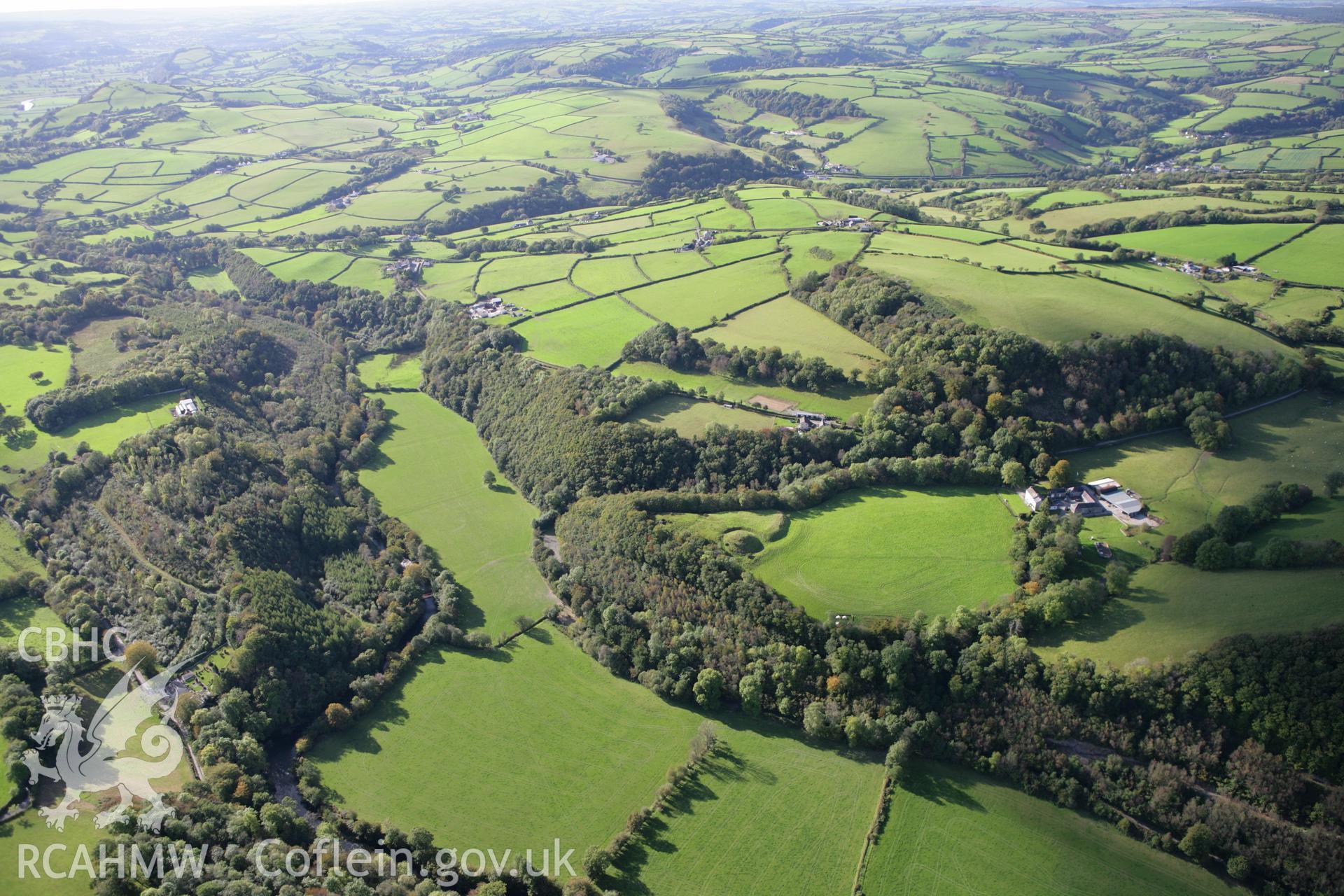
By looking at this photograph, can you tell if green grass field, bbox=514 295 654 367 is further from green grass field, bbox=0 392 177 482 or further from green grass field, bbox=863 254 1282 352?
green grass field, bbox=0 392 177 482

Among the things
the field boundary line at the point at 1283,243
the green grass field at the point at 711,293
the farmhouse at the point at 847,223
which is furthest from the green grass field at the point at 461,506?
the field boundary line at the point at 1283,243

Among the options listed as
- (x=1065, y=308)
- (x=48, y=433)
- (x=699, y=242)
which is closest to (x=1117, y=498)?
(x=1065, y=308)

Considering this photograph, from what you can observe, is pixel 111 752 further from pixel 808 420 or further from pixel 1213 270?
pixel 1213 270

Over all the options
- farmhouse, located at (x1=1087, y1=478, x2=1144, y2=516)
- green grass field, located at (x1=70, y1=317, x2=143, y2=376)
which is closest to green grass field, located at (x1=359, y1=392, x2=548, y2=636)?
green grass field, located at (x1=70, y1=317, x2=143, y2=376)

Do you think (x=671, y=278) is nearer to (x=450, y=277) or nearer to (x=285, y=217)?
(x=450, y=277)

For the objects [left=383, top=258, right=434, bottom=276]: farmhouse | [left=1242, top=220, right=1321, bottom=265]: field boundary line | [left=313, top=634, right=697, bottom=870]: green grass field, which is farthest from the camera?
[left=383, top=258, right=434, bottom=276]: farmhouse

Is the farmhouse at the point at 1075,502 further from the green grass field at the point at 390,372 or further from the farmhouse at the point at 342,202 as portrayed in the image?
the farmhouse at the point at 342,202
